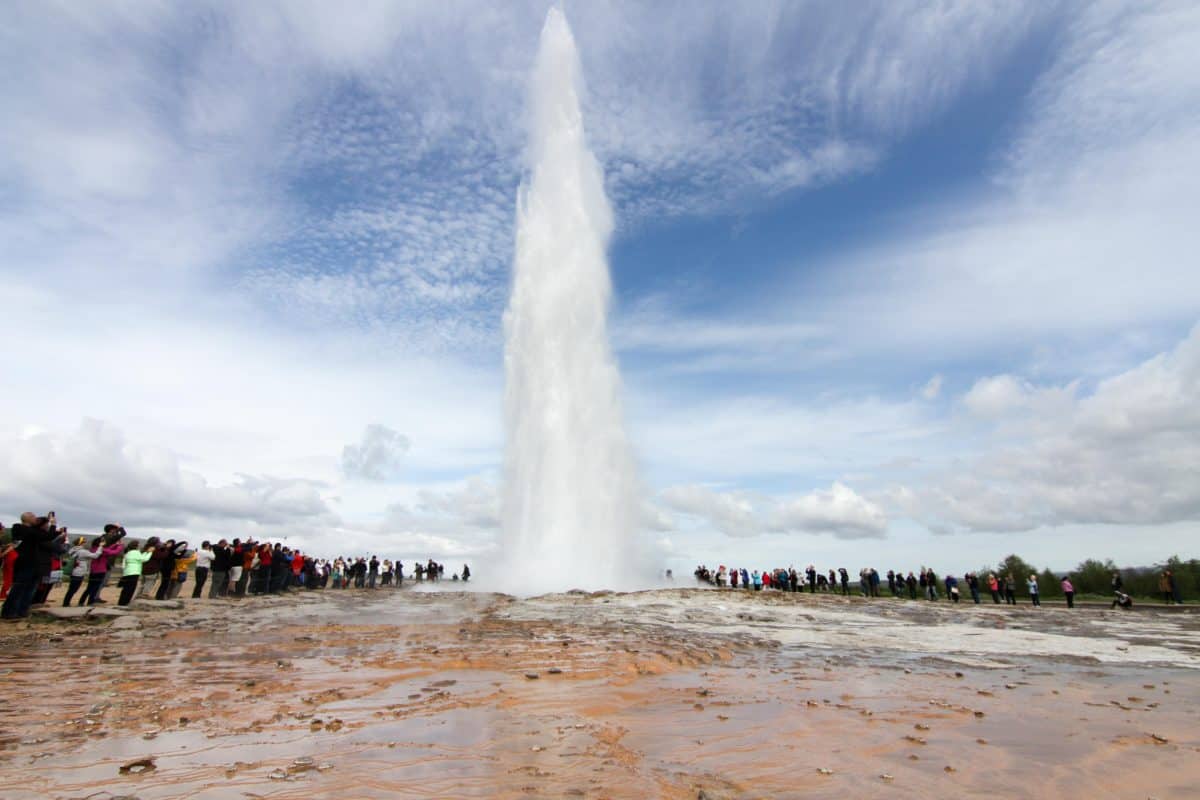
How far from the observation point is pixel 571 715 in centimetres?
660

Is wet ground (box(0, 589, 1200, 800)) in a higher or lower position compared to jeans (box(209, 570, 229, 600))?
lower

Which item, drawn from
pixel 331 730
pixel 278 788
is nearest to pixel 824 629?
pixel 331 730

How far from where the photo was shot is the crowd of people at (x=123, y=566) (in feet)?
43.0

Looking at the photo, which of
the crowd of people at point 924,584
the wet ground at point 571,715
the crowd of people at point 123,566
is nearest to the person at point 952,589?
the crowd of people at point 924,584

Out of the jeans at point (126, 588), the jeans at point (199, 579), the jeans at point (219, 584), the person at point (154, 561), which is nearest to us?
the jeans at point (126, 588)

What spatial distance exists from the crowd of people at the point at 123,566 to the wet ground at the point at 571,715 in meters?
1.34

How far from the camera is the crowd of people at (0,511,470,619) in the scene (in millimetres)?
13109

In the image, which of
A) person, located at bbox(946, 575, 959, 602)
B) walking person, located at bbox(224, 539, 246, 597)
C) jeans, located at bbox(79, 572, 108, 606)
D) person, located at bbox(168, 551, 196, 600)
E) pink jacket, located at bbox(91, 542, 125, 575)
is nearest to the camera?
jeans, located at bbox(79, 572, 108, 606)

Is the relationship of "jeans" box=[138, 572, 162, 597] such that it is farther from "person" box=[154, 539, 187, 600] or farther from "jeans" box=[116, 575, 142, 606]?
"jeans" box=[116, 575, 142, 606]

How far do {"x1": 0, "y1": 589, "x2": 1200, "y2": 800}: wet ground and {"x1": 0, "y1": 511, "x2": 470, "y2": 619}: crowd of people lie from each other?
1343 millimetres

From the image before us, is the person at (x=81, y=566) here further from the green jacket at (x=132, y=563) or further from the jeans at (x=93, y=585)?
the green jacket at (x=132, y=563)

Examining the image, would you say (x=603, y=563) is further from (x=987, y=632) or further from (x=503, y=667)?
(x=503, y=667)

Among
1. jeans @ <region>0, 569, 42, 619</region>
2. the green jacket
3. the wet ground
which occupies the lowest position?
the wet ground

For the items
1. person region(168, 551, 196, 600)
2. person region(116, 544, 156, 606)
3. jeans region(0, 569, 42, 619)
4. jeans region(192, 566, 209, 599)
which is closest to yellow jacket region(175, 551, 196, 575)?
person region(168, 551, 196, 600)
